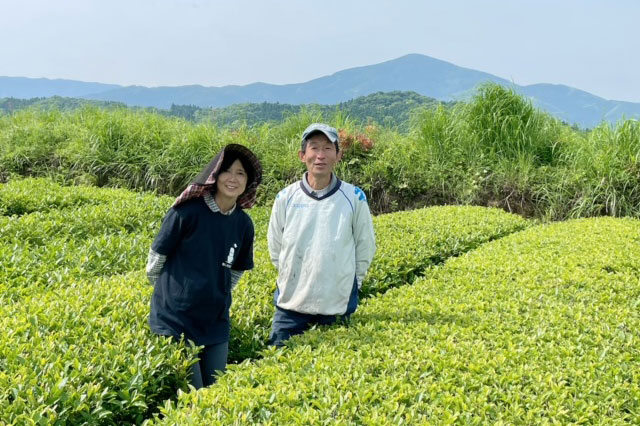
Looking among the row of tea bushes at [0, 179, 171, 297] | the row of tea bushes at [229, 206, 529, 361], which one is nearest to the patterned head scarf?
the row of tea bushes at [229, 206, 529, 361]

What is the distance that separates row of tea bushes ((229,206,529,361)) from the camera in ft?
12.1

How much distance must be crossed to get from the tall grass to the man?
6.30 meters

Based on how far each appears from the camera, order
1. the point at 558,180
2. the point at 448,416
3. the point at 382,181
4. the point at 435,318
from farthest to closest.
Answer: the point at 382,181 < the point at 558,180 < the point at 435,318 < the point at 448,416

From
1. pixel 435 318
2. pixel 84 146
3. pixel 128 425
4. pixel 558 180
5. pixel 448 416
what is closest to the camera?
pixel 448 416

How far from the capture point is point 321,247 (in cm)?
320

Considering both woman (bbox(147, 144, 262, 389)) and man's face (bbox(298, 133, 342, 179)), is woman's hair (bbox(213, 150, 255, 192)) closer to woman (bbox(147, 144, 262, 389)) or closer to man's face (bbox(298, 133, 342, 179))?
woman (bbox(147, 144, 262, 389))

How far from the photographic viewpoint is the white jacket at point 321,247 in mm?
3203

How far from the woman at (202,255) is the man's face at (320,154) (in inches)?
12.4

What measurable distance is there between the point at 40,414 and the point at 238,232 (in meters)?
1.34

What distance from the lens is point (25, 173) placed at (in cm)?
1173

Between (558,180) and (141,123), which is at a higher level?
(141,123)

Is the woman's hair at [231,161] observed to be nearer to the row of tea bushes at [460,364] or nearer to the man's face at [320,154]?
the man's face at [320,154]

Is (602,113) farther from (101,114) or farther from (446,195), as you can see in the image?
(101,114)

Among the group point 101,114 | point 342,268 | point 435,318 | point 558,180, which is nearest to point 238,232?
point 342,268
